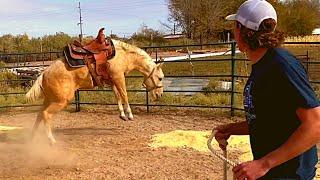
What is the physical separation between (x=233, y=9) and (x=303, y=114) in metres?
→ 38.2

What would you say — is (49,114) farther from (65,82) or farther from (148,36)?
(148,36)

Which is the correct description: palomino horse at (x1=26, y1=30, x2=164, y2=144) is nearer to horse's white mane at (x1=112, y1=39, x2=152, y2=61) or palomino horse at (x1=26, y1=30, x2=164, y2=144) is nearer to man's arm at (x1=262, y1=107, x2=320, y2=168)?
horse's white mane at (x1=112, y1=39, x2=152, y2=61)

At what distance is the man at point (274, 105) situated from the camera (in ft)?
5.81

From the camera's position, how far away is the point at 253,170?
1.80 metres

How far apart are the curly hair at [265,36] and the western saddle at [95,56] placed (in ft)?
17.2

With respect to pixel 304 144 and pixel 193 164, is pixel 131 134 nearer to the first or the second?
pixel 193 164

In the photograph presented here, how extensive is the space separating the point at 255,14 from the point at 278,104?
1.32 feet

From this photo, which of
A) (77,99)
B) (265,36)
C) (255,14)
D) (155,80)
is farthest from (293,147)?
(77,99)

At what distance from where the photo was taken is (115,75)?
7.27 metres

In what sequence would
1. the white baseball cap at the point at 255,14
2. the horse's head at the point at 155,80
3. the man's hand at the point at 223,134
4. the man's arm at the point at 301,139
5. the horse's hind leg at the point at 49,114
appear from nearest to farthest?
the man's arm at the point at 301,139
the white baseball cap at the point at 255,14
the man's hand at the point at 223,134
the horse's hind leg at the point at 49,114
the horse's head at the point at 155,80

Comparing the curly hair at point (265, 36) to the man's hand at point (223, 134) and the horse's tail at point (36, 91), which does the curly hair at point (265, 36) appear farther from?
the horse's tail at point (36, 91)

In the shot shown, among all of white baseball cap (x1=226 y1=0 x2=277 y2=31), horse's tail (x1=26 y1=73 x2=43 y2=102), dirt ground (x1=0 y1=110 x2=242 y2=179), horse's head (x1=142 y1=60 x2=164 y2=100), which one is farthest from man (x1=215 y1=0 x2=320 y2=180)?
horse's head (x1=142 y1=60 x2=164 y2=100)

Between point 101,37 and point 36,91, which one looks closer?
point 36,91

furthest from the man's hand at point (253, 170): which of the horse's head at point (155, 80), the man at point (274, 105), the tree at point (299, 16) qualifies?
the tree at point (299, 16)
